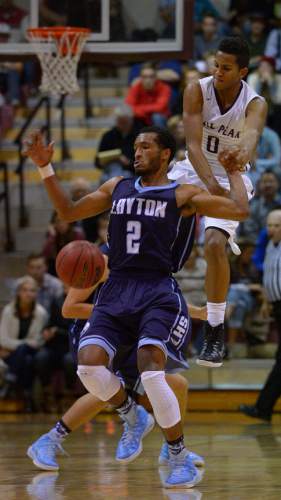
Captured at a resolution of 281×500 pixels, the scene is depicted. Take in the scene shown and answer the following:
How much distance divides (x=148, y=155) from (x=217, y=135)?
2.01ft

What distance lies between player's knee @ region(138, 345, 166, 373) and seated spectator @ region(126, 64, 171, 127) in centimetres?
725

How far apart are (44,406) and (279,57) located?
5560 millimetres

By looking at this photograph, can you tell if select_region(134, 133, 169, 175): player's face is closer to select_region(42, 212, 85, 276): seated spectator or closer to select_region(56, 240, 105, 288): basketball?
select_region(56, 240, 105, 288): basketball

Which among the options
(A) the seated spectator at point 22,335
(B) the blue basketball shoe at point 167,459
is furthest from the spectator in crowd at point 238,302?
(B) the blue basketball shoe at point 167,459

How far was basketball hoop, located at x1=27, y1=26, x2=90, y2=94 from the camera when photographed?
414 inches

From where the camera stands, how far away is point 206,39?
1552 cm

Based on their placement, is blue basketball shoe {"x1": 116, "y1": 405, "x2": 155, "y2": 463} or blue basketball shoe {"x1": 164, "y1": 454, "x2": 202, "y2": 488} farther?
blue basketball shoe {"x1": 116, "y1": 405, "x2": 155, "y2": 463}

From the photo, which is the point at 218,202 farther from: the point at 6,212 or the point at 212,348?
the point at 6,212

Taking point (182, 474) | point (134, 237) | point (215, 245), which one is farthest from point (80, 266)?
point (182, 474)

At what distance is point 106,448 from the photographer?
9164mm

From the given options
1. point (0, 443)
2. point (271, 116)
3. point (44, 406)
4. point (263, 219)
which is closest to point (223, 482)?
point (0, 443)

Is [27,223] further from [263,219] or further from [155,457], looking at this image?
[155,457]

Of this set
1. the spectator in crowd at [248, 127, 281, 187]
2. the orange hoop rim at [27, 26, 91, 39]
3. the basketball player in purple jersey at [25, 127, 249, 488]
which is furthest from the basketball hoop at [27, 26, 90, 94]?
the basketball player in purple jersey at [25, 127, 249, 488]

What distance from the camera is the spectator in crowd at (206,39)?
15.4 meters
